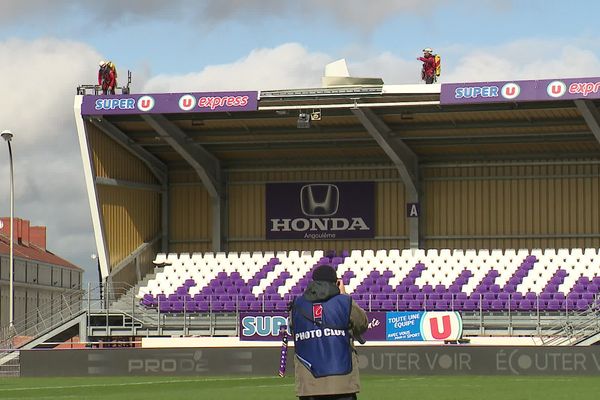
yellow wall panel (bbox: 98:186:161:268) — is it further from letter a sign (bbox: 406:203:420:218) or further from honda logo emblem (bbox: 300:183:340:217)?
letter a sign (bbox: 406:203:420:218)

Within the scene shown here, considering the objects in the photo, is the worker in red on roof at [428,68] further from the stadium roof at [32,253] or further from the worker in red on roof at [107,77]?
the stadium roof at [32,253]

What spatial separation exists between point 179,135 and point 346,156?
6.33 m

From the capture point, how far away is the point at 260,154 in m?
45.8

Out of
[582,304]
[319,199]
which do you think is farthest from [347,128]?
[582,304]

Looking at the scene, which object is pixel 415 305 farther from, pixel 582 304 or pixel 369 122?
pixel 369 122

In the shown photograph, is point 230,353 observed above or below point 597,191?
below

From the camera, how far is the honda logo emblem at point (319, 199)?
46.1 meters

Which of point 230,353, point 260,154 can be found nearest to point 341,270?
point 260,154

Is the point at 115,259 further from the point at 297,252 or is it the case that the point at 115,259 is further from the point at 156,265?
the point at 297,252

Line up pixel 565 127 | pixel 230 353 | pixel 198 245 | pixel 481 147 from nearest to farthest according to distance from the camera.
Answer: pixel 230 353 < pixel 565 127 < pixel 481 147 < pixel 198 245

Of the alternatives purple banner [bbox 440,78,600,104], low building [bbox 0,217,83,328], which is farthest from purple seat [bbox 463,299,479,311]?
low building [bbox 0,217,83,328]

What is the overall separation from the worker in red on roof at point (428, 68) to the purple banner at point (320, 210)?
6.15 metres

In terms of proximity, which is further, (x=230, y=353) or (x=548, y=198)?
(x=548, y=198)

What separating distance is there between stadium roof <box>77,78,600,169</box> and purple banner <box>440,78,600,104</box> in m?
0.03
